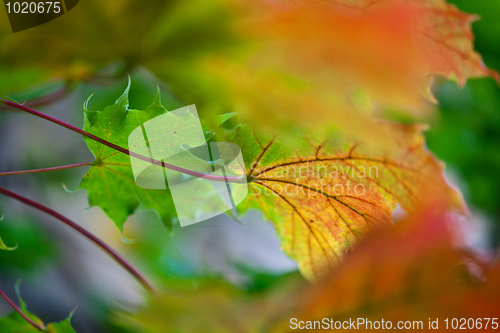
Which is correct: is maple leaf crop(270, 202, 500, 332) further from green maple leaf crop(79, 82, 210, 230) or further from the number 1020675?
the number 1020675

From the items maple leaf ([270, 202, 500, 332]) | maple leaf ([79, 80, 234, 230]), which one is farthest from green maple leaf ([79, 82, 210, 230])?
maple leaf ([270, 202, 500, 332])

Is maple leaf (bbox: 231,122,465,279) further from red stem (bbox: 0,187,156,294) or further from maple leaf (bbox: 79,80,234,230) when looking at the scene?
red stem (bbox: 0,187,156,294)

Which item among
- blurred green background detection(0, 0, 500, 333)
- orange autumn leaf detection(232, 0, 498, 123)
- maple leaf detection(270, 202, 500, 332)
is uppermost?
orange autumn leaf detection(232, 0, 498, 123)

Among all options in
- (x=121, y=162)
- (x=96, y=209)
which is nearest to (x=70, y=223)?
(x=121, y=162)

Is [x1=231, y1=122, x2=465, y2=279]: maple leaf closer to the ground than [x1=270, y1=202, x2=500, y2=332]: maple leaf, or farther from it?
closer to the ground

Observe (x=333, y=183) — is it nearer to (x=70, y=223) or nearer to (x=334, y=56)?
(x=334, y=56)

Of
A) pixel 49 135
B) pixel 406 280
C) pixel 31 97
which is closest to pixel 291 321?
pixel 406 280

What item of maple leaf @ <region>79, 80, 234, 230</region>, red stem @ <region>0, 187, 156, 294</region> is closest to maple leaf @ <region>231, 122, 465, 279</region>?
maple leaf @ <region>79, 80, 234, 230</region>

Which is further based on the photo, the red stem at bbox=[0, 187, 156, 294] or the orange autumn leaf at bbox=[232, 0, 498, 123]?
the red stem at bbox=[0, 187, 156, 294]
